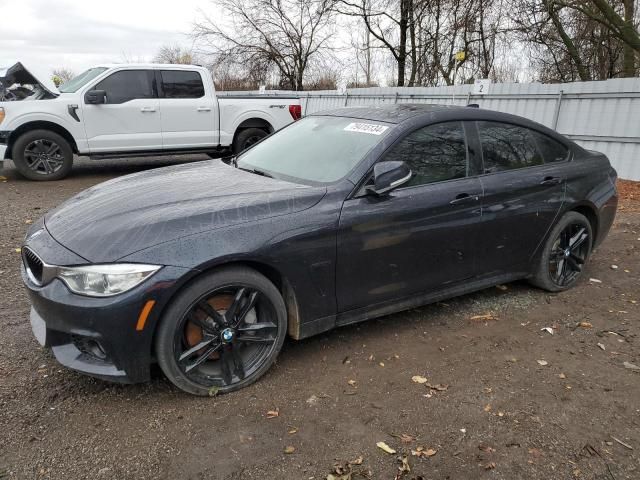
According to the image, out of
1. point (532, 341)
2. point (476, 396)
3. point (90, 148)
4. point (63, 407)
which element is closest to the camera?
point (63, 407)

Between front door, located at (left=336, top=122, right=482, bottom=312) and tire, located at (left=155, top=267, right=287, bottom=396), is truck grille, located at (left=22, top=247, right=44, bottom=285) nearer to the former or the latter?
tire, located at (left=155, top=267, right=287, bottom=396)

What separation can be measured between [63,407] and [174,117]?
7.67 m

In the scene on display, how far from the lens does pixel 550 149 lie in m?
4.38

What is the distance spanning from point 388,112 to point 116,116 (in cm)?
674

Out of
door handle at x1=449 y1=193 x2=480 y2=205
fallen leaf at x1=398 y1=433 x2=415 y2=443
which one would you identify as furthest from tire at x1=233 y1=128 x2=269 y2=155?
fallen leaf at x1=398 y1=433 x2=415 y2=443

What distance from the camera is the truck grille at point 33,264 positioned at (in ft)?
9.24

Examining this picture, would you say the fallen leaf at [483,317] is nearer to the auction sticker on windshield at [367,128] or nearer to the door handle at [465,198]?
the door handle at [465,198]

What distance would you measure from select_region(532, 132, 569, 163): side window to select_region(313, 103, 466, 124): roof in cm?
89

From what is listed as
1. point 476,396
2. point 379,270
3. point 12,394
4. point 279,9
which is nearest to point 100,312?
point 12,394

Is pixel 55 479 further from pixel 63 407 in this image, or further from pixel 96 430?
pixel 63 407

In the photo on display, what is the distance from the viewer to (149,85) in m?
9.36

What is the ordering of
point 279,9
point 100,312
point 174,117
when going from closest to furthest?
1. point 100,312
2. point 174,117
3. point 279,9

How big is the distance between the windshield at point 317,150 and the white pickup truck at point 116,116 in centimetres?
583

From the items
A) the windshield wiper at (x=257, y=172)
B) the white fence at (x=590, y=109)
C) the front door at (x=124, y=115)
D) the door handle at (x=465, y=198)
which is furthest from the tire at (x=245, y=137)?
the door handle at (x=465, y=198)
